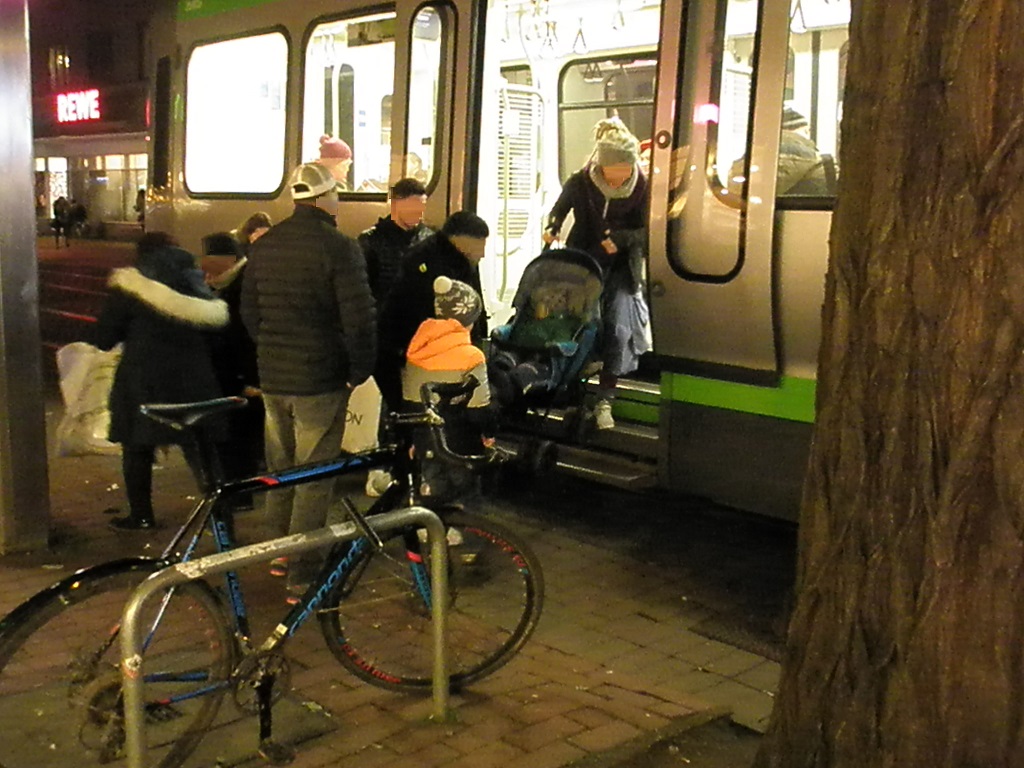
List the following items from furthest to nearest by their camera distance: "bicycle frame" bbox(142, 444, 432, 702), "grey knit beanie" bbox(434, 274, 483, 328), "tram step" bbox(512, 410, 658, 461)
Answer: "tram step" bbox(512, 410, 658, 461) → "grey knit beanie" bbox(434, 274, 483, 328) → "bicycle frame" bbox(142, 444, 432, 702)

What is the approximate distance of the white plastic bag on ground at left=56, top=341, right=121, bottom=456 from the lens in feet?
19.0

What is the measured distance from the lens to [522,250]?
27.7 ft

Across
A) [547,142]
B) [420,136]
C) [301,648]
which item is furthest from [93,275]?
[301,648]

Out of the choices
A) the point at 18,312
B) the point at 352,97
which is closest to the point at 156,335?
the point at 18,312

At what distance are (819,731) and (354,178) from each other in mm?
5247

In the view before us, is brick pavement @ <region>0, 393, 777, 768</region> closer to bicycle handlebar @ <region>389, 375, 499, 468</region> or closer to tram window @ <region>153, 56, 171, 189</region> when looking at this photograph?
bicycle handlebar @ <region>389, 375, 499, 468</region>

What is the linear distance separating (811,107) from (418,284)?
6.22 feet

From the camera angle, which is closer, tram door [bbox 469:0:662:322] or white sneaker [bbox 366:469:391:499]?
white sneaker [bbox 366:469:391:499]

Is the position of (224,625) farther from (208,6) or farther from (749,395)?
(208,6)

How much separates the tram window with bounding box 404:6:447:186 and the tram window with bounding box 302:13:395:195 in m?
0.40

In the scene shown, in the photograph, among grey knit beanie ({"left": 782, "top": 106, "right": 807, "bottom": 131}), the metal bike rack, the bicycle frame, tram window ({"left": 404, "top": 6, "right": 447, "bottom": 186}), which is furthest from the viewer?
tram window ({"left": 404, "top": 6, "right": 447, "bottom": 186})

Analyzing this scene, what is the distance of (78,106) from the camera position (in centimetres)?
3672

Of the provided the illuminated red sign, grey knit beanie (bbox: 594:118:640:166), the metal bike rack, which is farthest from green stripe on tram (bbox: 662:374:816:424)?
the illuminated red sign

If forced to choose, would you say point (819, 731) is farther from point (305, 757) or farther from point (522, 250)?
point (522, 250)
